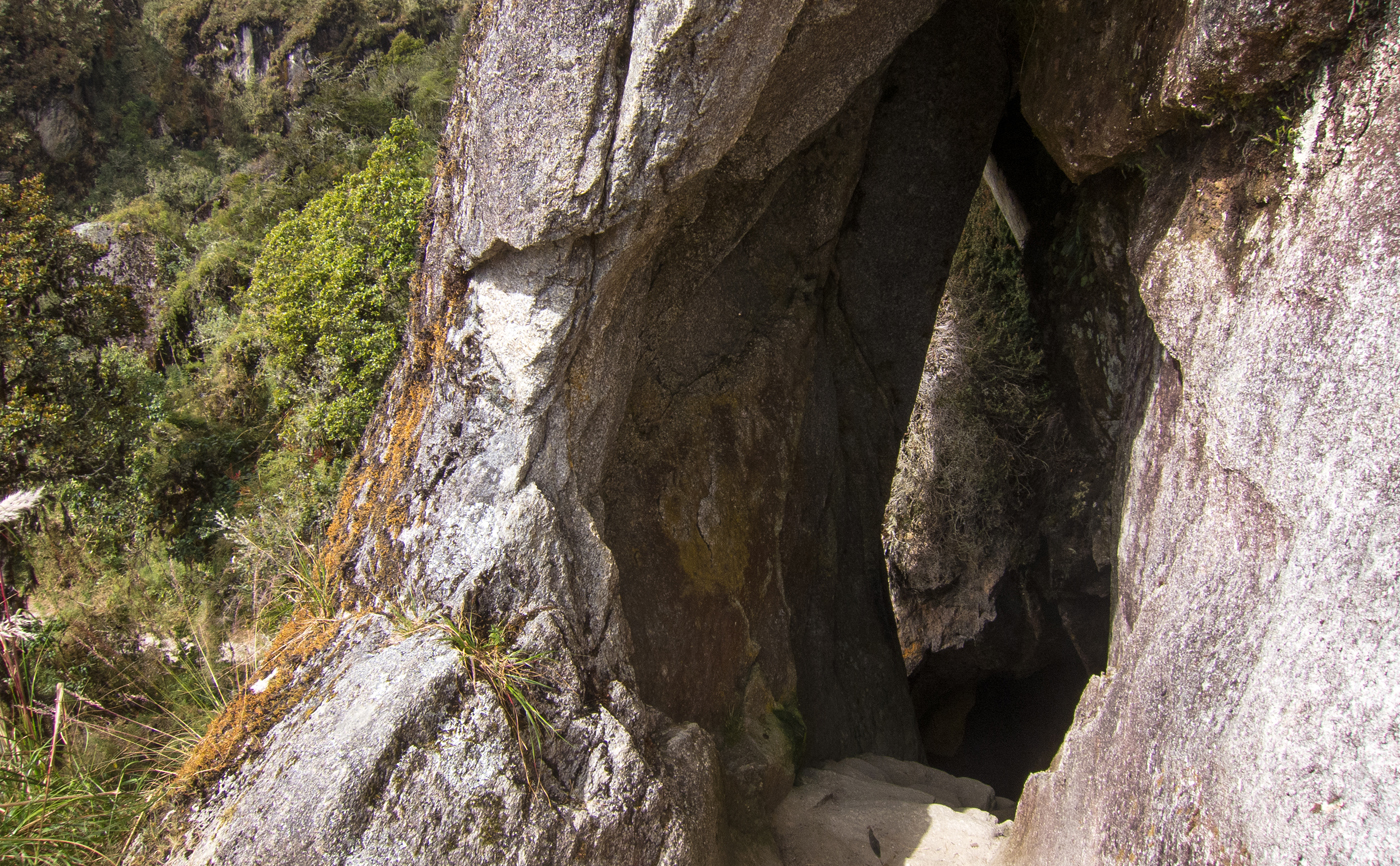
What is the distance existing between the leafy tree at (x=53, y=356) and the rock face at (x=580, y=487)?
5795 millimetres

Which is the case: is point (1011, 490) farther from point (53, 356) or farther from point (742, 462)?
point (53, 356)

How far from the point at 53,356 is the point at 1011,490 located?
28.9 ft

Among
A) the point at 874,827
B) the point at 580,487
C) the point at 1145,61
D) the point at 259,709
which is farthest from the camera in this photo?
the point at 874,827

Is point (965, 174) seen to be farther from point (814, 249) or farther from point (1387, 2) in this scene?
point (1387, 2)

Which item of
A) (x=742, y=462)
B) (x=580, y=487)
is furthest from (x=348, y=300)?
(x=580, y=487)

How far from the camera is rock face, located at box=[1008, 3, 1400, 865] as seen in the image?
1.84m

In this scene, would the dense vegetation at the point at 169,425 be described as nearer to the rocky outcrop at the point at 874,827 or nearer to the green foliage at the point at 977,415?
the rocky outcrop at the point at 874,827

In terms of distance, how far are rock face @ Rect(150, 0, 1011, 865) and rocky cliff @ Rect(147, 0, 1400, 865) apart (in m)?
0.01

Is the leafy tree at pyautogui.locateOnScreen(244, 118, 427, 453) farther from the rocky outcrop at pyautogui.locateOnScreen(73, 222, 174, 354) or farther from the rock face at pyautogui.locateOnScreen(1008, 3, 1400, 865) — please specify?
the rocky outcrop at pyautogui.locateOnScreen(73, 222, 174, 354)

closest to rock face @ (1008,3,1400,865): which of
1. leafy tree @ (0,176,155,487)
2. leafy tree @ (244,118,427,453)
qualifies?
leafy tree @ (244,118,427,453)

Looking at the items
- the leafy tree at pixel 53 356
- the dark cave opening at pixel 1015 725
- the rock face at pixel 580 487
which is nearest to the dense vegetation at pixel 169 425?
the leafy tree at pixel 53 356

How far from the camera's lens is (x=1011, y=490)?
696cm

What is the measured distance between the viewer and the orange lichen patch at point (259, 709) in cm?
264

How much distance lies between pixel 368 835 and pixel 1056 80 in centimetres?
418
